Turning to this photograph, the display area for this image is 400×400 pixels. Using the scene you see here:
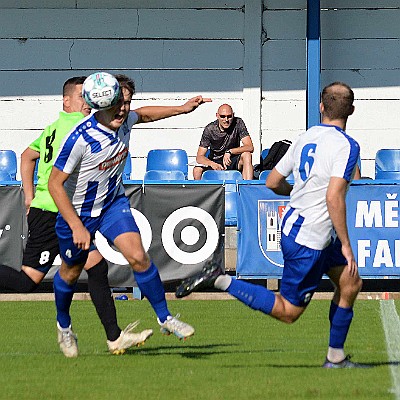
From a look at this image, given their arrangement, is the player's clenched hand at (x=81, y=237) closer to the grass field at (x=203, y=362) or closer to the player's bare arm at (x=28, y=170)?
the grass field at (x=203, y=362)

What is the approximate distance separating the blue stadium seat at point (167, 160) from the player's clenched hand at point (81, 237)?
8458mm

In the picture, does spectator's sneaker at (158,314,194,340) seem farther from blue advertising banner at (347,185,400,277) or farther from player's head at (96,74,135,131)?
blue advertising banner at (347,185,400,277)

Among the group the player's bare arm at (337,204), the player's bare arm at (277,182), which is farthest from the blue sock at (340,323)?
the player's bare arm at (277,182)

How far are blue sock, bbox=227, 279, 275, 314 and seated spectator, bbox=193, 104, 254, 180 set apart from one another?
7819mm

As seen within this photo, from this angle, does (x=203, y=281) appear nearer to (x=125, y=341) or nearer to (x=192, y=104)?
(x=125, y=341)

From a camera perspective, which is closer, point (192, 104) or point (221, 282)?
point (221, 282)

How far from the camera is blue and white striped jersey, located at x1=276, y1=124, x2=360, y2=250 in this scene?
706cm

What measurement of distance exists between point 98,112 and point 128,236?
84 centimetres

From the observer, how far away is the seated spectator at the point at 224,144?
15344 millimetres

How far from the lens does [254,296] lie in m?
7.38

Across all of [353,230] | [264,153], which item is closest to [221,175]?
[264,153]

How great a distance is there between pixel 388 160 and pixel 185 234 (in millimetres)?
3886

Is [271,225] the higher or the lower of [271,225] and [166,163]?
the lower

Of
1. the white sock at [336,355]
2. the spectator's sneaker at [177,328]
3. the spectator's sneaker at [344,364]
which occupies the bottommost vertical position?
the spectator's sneaker at [344,364]
